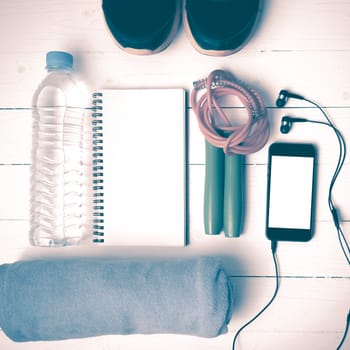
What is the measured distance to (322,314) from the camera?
647mm

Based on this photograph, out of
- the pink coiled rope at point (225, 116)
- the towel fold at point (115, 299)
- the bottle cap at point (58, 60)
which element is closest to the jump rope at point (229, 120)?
the pink coiled rope at point (225, 116)

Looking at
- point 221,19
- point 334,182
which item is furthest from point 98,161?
point 334,182

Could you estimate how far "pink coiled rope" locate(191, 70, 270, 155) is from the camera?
55 cm

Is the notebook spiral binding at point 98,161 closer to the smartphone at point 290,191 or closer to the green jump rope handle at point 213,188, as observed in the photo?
the green jump rope handle at point 213,188

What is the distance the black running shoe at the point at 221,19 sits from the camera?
0.54 m

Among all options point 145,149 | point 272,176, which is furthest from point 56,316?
point 272,176

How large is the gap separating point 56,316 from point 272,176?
460 mm

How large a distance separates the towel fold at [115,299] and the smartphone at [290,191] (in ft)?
0.49

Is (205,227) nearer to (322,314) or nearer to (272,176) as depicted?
(272,176)

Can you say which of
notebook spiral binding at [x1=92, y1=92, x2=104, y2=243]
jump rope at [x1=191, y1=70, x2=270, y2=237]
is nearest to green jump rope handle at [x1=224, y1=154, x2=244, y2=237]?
jump rope at [x1=191, y1=70, x2=270, y2=237]

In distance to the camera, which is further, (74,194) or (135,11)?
(74,194)

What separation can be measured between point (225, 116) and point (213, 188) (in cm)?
13

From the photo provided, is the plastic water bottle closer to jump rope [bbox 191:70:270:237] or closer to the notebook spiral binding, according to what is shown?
the notebook spiral binding

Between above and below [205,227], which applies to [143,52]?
above
